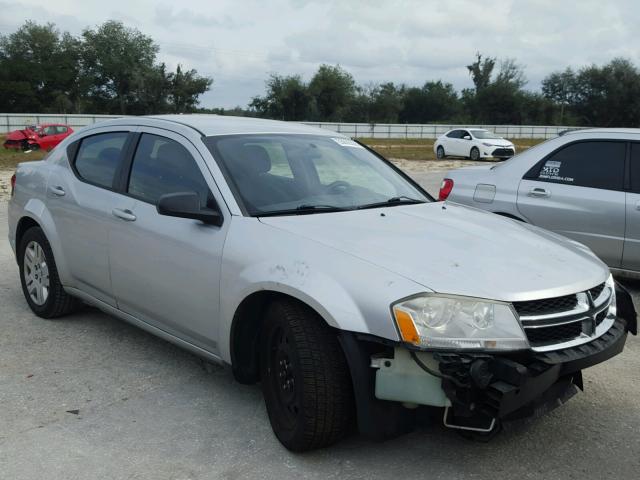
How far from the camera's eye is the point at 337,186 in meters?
4.07

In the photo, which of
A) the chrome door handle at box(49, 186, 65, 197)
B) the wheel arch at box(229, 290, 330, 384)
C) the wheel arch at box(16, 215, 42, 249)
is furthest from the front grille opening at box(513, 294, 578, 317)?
the wheel arch at box(16, 215, 42, 249)

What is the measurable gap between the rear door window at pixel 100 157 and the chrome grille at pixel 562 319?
2.87m

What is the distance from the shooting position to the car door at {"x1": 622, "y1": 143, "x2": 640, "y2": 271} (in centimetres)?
598

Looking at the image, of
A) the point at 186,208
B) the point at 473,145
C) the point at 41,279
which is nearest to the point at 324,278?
the point at 186,208

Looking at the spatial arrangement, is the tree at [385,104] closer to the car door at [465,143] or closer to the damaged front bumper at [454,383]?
the car door at [465,143]

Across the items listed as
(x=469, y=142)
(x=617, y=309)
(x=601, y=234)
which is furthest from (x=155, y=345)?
(x=469, y=142)

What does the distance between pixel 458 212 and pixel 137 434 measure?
2.21m

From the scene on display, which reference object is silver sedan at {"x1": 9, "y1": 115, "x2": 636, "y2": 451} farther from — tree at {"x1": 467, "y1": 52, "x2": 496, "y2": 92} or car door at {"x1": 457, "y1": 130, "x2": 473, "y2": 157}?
tree at {"x1": 467, "y1": 52, "x2": 496, "y2": 92}

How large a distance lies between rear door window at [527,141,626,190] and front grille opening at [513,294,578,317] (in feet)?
11.9

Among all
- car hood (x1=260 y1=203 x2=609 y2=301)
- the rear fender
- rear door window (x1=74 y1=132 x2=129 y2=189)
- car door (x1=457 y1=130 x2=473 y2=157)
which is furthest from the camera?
car door (x1=457 y1=130 x2=473 y2=157)

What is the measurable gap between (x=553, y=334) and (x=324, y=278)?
3.37 ft

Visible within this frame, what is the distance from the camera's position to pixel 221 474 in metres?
3.02

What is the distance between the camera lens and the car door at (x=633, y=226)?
5.98m

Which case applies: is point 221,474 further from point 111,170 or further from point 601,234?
point 601,234
